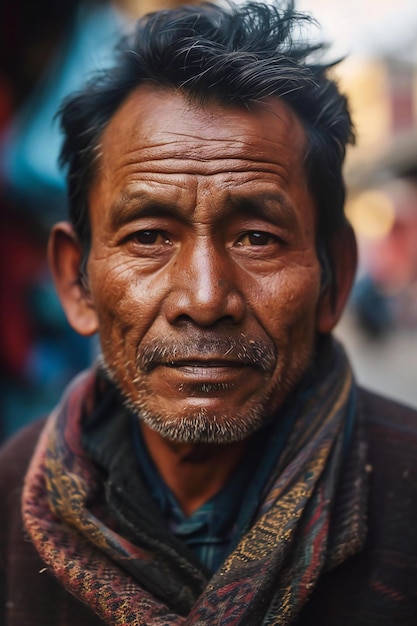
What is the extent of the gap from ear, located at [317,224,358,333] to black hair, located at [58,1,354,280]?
0.20 feet

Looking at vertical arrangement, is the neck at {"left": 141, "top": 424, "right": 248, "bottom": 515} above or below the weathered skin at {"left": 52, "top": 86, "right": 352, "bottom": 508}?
below

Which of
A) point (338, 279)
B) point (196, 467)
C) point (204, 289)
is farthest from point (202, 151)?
point (196, 467)

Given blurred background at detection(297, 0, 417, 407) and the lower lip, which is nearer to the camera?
the lower lip

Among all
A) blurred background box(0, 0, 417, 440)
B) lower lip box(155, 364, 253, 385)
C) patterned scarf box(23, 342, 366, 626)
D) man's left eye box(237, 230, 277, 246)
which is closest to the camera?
patterned scarf box(23, 342, 366, 626)

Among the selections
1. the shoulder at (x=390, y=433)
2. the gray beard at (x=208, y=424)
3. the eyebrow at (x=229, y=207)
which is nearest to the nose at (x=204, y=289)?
the eyebrow at (x=229, y=207)

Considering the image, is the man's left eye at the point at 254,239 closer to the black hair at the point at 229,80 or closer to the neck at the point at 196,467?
the black hair at the point at 229,80

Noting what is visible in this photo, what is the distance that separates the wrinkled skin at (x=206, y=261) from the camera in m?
1.73

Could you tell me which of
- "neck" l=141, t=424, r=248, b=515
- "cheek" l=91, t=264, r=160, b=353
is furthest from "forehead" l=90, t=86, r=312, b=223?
"neck" l=141, t=424, r=248, b=515

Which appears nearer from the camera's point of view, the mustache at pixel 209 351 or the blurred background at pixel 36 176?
the mustache at pixel 209 351

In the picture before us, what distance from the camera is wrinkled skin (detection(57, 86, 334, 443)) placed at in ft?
5.66

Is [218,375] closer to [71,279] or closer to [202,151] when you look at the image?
[202,151]

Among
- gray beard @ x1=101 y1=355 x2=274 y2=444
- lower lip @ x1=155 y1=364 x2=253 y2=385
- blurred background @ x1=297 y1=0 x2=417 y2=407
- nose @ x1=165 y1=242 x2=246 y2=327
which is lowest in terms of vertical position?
gray beard @ x1=101 y1=355 x2=274 y2=444

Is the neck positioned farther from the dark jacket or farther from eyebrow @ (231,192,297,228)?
eyebrow @ (231,192,297,228)

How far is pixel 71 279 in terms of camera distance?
221 centimetres
